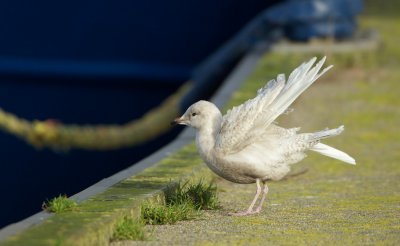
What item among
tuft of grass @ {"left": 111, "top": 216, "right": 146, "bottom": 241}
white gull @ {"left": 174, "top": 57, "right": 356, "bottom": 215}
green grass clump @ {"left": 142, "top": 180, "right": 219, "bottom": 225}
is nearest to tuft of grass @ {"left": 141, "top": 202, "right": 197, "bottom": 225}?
green grass clump @ {"left": 142, "top": 180, "right": 219, "bottom": 225}

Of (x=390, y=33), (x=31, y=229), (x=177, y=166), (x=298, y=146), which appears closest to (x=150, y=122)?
(x=390, y=33)

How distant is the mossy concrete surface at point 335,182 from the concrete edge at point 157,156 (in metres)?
0.20

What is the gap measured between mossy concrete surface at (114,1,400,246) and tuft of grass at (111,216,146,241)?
0.24ft

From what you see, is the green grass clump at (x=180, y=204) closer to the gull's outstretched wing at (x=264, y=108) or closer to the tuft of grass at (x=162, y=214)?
the tuft of grass at (x=162, y=214)

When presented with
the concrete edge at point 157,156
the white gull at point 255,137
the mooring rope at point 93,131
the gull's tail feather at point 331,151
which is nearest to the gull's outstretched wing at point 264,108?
the white gull at point 255,137

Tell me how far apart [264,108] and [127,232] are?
152cm

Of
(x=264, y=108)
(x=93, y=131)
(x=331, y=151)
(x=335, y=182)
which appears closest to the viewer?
(x=264, y=108)

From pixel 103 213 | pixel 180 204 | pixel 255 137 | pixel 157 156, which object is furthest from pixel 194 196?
pixel 157 156

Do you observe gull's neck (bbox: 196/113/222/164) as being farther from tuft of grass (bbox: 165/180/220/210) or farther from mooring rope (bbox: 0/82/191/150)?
mooring rope (bbox: 0/82/191/150)

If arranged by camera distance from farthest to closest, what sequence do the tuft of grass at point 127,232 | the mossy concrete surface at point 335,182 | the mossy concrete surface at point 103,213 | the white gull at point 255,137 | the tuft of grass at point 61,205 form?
the white gull at point 255,137, the mossy concrete surface at point 335,182, the tuft of grass at point 61,205, the tuft of grass at point 127,232, the mossy concrete surface at point 103,213

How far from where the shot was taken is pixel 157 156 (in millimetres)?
9992

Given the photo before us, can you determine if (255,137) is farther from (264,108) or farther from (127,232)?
(127,232)

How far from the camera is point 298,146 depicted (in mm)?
7812

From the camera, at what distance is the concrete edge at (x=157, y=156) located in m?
6.59
